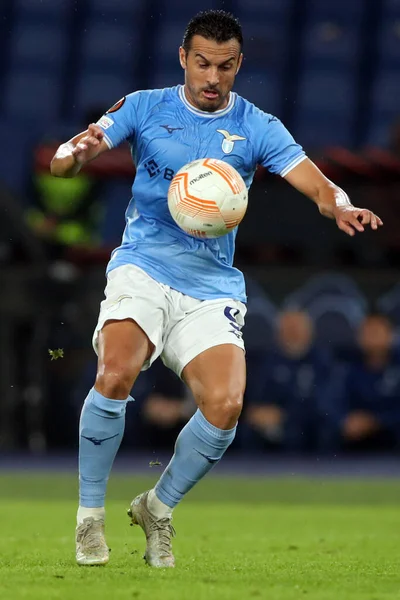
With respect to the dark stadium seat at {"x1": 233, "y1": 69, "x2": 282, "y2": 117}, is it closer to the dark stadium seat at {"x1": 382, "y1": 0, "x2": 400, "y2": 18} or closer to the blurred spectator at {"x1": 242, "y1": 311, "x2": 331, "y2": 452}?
the dark stadium seat at {"x1": 382, "y1": 0, "x2": 400, "y2": 18}

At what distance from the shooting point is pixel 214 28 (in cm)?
569

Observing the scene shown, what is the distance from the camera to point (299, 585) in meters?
4.91

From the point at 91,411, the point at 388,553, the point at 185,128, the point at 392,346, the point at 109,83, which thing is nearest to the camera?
the point at 91,411

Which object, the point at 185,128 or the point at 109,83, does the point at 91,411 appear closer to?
the point at 185,128

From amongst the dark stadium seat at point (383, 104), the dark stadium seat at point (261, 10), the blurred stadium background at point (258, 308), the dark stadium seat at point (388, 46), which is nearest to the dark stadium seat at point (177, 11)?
the dark stadium seat at point (261, 10)

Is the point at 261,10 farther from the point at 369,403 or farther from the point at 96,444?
the point at 96,444

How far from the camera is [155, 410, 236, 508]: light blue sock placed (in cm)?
561

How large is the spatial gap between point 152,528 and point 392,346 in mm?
9023

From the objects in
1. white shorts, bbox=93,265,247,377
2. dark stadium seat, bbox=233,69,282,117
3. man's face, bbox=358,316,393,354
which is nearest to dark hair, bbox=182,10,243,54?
white shorts, bbox=93,265,247,377

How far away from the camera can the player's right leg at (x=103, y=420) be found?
5.37 meters

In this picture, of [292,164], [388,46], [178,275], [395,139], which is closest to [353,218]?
[292,164]

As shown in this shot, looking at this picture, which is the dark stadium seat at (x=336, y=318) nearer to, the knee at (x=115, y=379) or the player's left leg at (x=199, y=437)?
the player's left leg at (x=199, y=437)

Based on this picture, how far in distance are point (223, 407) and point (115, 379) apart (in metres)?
0.49

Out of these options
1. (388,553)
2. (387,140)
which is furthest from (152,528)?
(387,140)
